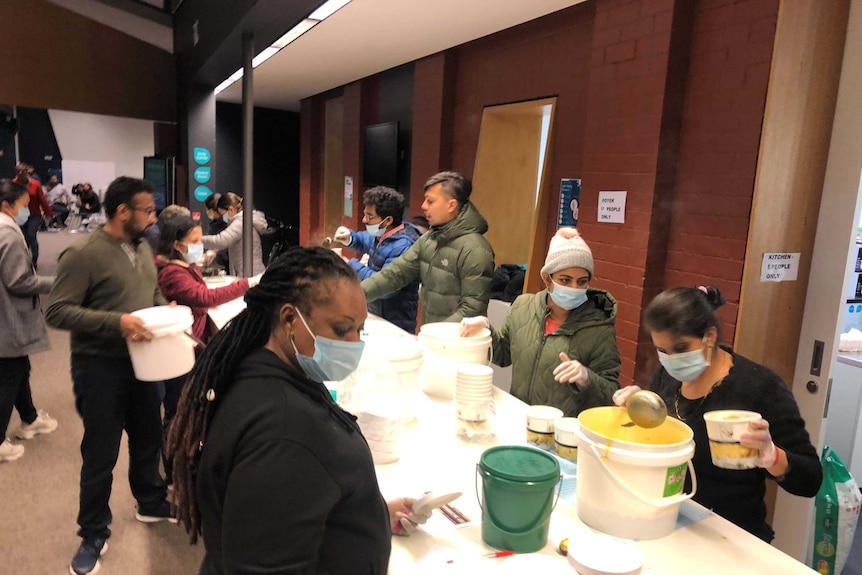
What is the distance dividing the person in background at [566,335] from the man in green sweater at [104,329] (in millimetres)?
1370

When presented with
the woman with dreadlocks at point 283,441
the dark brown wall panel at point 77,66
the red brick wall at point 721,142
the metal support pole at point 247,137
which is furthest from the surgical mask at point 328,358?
the dark brown wall panel at point 77,66

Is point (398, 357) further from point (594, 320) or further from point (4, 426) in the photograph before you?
point (4, 426)

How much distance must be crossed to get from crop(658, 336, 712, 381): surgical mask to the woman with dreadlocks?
0.91 metres

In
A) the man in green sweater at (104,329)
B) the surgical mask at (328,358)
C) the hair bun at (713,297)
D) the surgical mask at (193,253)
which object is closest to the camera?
the surgical mask at (328,358)

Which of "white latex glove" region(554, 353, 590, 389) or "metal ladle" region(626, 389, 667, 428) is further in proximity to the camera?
"white latex glove" region(554, 353, 590, 389)

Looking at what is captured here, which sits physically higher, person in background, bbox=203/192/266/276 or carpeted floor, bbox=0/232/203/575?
person in background, bbox=203/192/266/276

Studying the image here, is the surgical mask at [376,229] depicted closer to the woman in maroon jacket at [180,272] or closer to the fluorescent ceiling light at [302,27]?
the woman in maroon jacket at [180,272]

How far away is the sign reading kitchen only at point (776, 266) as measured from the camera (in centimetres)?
247

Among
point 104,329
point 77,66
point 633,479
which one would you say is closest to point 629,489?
point 633,479

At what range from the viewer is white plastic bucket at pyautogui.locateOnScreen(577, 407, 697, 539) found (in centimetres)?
121

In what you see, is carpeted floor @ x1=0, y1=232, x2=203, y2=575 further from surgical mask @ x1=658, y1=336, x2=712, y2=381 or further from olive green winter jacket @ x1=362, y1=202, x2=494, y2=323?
surgical mask @ x1=658, y1=336, x2=712, y2=381

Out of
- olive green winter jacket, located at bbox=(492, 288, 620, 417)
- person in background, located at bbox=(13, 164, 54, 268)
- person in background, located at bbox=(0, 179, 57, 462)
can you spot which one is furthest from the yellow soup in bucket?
person in background, located at bbox=(13, 164, 54, 268)

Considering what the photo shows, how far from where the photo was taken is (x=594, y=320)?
196 cm

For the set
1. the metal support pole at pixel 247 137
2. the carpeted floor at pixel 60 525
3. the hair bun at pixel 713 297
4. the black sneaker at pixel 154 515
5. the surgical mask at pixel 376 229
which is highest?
the metal support pole at pixel 247 137
